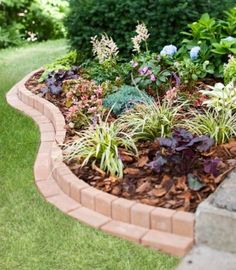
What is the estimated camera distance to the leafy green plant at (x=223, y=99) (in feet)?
11.8

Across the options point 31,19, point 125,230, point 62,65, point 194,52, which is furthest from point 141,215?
point 31,19

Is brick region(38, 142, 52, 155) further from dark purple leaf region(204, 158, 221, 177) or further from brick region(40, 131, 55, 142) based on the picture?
dark purple leaf region(204, 158, 221, 177)

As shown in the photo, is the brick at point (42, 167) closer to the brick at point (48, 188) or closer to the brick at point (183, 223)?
the brick at point (48, 188)

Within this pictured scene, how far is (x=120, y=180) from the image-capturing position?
312cm

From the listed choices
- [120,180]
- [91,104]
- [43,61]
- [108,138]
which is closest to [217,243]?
[120,180]

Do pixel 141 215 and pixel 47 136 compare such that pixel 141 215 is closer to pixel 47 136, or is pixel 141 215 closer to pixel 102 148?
pixel 102 148

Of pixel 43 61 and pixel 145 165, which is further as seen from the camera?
pixel 43 61

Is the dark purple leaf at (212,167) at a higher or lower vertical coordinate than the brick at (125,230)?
higher

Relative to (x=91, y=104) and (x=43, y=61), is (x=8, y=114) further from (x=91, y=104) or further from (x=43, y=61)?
(x=43, y=61)

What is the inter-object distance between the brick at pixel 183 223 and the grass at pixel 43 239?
0.56ft

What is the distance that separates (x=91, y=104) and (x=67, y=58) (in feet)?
5.22

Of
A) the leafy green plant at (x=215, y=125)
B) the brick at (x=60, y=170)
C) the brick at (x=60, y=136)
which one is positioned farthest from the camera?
the brick at (x=60, y=136)

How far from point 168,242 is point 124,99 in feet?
5.32

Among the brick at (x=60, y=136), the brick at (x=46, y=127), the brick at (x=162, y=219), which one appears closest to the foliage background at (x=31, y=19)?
the brick at (x=46, y=127)
